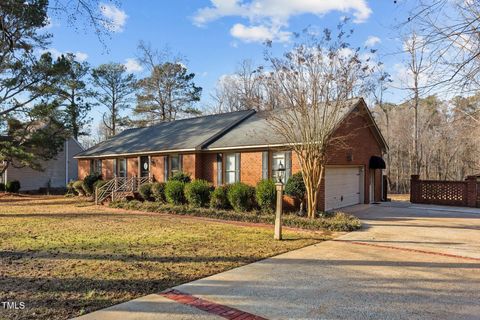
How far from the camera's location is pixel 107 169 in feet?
77.8

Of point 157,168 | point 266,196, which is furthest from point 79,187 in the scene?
point 266,196

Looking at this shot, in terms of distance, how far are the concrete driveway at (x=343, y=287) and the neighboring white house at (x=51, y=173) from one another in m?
30.3

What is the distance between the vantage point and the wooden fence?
16000 mm

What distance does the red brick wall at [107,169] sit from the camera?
23.4 m

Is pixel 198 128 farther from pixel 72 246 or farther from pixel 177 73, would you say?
pixel 177 73

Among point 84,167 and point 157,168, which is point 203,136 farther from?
point 84,167

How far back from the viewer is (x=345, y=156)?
1550 cm

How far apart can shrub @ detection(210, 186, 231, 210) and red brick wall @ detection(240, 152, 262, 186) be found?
4.73ft

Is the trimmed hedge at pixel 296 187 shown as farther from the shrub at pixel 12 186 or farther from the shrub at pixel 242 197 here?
the shrub at pixel 12 186

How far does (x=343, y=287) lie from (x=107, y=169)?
70.1ft

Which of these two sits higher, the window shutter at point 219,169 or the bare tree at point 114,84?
the bare tree at point 114,84

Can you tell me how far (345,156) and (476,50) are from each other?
10858 mm

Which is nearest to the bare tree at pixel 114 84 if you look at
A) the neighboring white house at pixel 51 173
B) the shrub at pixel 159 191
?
the neighboring white house at pixel 51 173

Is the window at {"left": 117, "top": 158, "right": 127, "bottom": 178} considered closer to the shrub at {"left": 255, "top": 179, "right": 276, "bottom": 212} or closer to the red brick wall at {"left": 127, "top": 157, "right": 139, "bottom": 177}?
the red brick wall at {"left": 127, "top": 157, "right": 139, "bottom": 177}
